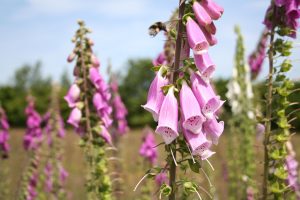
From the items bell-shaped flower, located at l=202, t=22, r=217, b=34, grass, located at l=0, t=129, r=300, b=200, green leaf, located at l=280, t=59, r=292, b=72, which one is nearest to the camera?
bell-shaped flower, located at l=202, t=22, r=217, b=34

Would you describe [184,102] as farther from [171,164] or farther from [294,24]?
[294,24]

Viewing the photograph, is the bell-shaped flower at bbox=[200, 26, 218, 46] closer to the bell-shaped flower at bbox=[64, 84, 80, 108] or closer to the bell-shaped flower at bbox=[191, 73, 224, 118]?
the bell-shaped flower at bbox=[191, 73, 224, 118]

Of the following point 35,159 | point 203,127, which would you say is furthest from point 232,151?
point 203,127

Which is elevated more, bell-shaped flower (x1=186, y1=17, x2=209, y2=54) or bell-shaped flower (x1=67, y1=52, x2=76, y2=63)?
bell-shaped flower (x1=67, y1=52, x2=76, y2=63)

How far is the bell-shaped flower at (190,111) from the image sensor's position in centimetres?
165

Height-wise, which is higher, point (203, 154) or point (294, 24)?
point (294, 24)

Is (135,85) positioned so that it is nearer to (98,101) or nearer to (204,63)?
(98,101)

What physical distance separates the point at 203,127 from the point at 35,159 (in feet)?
10.1

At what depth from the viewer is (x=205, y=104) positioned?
1693 mm

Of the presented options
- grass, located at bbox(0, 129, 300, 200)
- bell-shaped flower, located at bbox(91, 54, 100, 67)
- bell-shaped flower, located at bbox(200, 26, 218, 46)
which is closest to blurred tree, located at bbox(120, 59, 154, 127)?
grass, located at bbox(0, 129, 300, 200)

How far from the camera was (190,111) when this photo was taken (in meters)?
1.66

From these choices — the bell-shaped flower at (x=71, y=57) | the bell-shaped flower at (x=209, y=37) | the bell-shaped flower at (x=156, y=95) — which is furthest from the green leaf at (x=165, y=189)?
the bell-shaped flower at (x=71, y=57)

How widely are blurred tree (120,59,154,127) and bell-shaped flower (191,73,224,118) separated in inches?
1072

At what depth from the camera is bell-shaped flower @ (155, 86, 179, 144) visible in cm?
164
